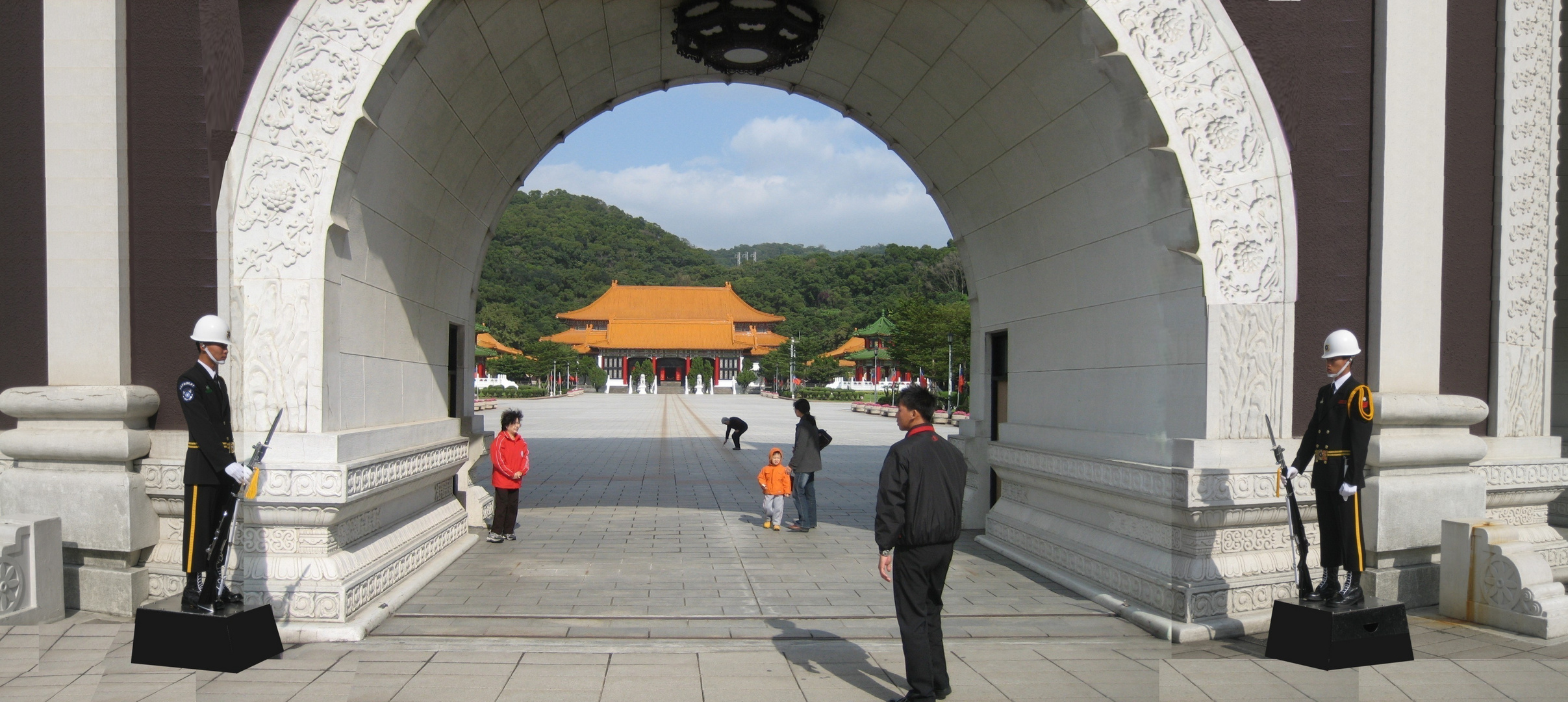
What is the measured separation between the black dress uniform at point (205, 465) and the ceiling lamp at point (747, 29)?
13.9ft

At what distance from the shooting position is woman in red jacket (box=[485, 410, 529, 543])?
8375mm

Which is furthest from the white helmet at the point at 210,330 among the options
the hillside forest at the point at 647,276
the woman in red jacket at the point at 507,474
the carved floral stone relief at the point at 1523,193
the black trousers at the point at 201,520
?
the hillside forest at the point at 647,276

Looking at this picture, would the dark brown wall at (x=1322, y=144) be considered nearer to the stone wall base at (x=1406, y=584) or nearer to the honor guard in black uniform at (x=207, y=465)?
the stone wall base at (x=1406, y=584)

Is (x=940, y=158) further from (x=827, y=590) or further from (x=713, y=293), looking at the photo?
(x=713, y=293)

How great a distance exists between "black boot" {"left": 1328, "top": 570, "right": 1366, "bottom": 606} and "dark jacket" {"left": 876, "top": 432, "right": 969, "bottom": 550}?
2326 millimetres

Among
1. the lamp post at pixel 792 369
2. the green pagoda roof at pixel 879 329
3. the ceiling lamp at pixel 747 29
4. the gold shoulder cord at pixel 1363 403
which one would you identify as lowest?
the lamp post at pixel 792 369

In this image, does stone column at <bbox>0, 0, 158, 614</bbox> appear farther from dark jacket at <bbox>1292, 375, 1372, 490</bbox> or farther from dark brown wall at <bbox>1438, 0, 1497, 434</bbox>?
dark brown wall at <bbox>1438, 0, 1497, 434</bbox>

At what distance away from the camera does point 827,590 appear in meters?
6.80

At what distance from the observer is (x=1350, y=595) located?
497 cm

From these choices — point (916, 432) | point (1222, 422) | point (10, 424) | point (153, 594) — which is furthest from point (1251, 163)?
point (10, 424)

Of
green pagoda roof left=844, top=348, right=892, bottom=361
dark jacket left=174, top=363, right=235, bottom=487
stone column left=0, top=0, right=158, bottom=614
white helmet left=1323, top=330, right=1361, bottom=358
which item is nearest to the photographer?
dark jacket left=174, top=363, right=235, bottom=487

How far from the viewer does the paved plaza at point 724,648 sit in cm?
455

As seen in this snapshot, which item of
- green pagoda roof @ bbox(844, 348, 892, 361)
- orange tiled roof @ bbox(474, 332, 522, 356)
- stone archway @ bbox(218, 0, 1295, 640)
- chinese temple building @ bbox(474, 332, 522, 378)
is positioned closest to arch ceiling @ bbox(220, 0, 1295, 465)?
stone archway @ bbox(218, 0, 1295, 640)

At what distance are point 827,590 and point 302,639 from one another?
353 centimetres
